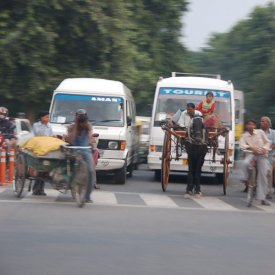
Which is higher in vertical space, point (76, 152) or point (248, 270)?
point (76, 152)

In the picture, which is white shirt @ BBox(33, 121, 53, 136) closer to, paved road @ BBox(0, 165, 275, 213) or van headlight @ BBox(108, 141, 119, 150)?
paved road @ BBox(0, 165, 275, 213)

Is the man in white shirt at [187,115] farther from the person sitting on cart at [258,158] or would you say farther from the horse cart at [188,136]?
the person sitting on cart at [258,158]

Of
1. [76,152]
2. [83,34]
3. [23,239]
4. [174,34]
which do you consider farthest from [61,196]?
[174,34]

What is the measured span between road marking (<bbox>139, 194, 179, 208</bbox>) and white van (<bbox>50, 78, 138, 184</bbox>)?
263 cm

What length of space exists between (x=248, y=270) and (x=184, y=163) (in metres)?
11.4

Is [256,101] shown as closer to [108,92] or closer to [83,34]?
[83,34]

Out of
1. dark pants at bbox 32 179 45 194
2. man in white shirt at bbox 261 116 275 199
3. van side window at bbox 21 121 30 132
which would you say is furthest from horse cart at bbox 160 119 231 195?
van side window at bbox 21 121 30 132

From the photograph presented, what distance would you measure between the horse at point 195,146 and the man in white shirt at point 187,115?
199 millimetres

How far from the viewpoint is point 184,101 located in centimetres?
2053

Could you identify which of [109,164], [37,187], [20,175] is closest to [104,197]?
[37,187]

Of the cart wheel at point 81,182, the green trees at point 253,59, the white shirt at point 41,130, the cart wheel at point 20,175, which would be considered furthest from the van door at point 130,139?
the green trees at point 253,59

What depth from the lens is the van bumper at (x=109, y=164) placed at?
1902cm

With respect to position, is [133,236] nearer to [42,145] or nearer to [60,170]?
[60,170]

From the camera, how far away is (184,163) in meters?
19.7
